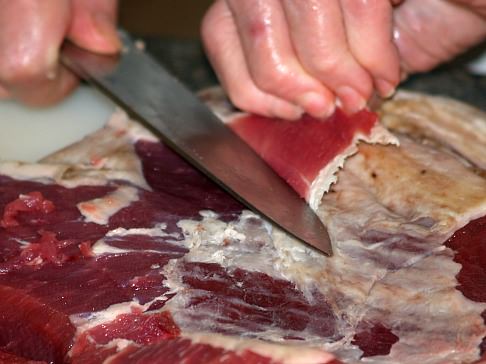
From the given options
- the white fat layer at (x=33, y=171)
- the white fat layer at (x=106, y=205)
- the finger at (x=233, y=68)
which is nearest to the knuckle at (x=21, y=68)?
the white fat layer at (x=33, y=171)

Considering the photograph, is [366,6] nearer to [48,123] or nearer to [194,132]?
[194,132]

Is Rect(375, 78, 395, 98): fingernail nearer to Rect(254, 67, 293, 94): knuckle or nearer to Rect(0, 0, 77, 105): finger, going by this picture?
Rect(254, 67, 293, 94): knuckle

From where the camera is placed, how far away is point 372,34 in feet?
9.46

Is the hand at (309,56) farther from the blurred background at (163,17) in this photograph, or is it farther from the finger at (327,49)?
the blurred background at (163,17)

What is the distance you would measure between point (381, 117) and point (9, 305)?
1534 mm

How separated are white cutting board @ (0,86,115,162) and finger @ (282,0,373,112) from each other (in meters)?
1.12

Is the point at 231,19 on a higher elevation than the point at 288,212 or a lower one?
higher

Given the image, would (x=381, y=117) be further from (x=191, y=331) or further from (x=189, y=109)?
(x=191, y=331)

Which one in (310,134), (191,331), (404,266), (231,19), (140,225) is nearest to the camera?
(191,331)

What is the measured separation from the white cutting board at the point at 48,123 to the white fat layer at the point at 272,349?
1533mm

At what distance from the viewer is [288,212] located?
2.72 meters

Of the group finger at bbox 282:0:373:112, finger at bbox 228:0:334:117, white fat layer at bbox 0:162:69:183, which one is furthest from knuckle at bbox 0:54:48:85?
finger at bbox 282:0:373:112

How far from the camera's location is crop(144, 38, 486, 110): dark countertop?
403 centimetres

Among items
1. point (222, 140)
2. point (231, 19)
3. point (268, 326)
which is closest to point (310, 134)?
point (222, 140)
